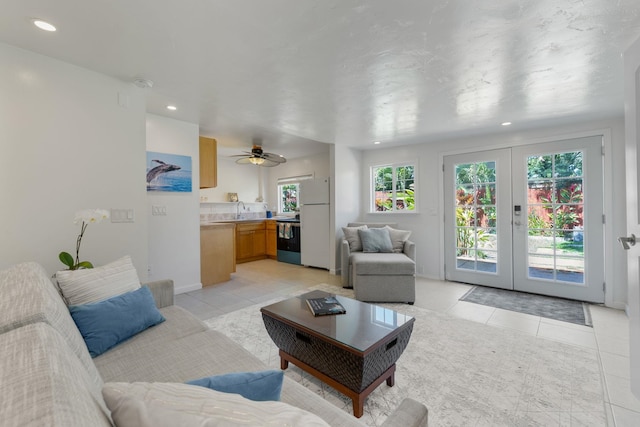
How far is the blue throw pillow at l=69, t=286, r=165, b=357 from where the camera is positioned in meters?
1.36

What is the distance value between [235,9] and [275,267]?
4353 mm

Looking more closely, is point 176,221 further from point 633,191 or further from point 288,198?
point 633,191

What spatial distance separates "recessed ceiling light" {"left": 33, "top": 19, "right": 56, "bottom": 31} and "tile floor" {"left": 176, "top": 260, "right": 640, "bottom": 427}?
2.52m

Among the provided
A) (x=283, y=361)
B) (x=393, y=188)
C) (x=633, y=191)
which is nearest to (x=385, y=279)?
(x=283, y=361)

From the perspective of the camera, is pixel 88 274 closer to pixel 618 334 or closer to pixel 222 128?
pixel 222 128

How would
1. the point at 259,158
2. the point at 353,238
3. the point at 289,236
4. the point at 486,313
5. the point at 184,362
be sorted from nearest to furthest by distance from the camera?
the point at 184,362 → the point at 486,313 → the point at 353,238 → the point at 259,158 → the point at 289,236

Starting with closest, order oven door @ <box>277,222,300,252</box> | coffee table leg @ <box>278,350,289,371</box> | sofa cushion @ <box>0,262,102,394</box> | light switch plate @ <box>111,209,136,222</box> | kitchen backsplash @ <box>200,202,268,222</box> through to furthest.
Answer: sofa cushion @ <box>0,262,102,394</box>
coffee table leg @ <box>278,350,289,371</box>
light switch plate @ <box>111,209,136,222</box>
oven door @ <box>277,222,300,252</box>
kitchen backsplash @ <box>200,202,268,222</box>

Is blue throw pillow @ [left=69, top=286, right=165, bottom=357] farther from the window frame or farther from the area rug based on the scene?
the window frame

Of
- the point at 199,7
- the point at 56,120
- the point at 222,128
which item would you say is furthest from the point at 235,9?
the point at 222,128

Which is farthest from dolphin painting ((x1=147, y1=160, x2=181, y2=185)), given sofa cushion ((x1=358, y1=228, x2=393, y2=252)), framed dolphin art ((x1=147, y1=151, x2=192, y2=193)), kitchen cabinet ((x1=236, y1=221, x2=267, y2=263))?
sofa cushion ((x1=358, y1=228, x2=393, y2=252))

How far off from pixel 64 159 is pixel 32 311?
5.70 ft

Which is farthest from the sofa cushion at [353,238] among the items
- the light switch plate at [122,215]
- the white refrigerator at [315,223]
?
the light switch plate at [122,215]

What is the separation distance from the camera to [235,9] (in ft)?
5.01

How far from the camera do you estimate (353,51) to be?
1.92 meters
